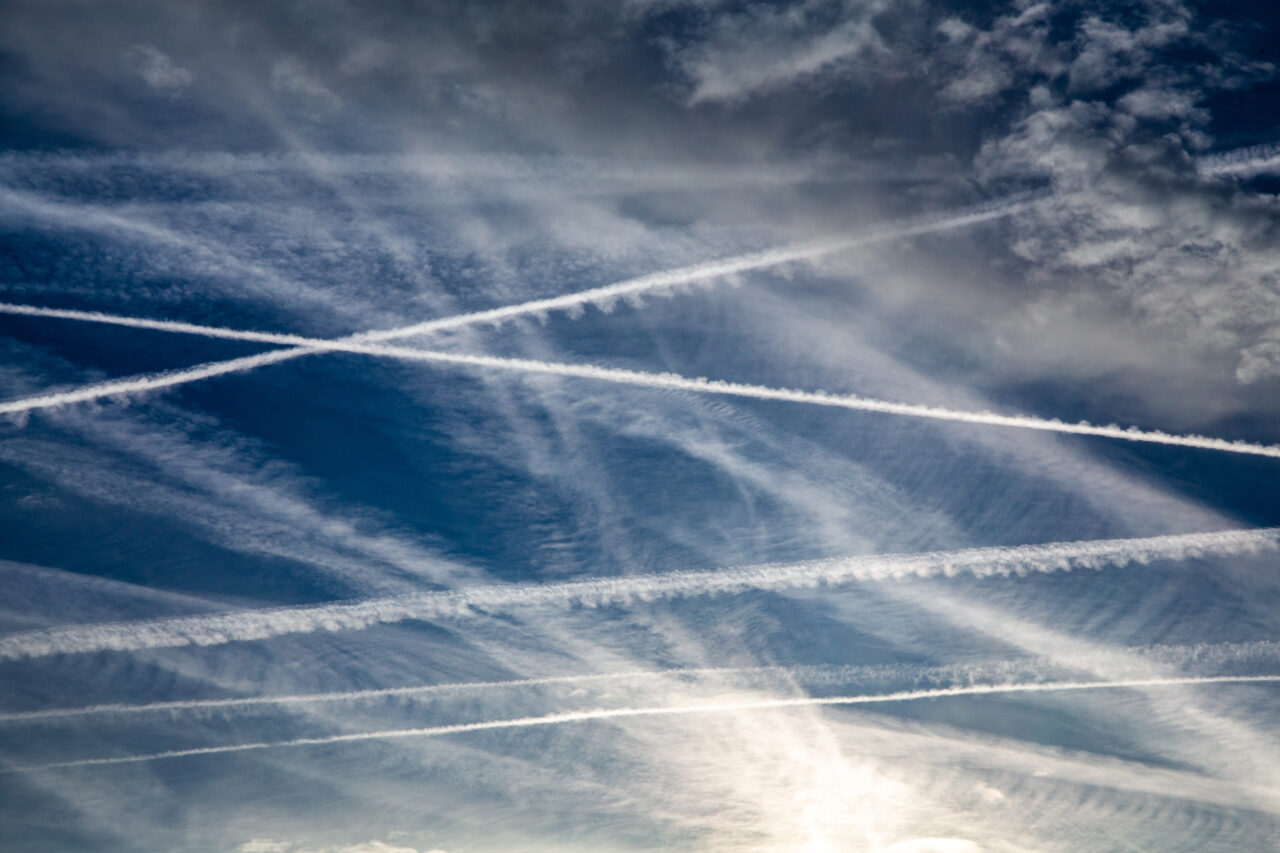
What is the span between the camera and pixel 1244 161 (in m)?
6.22

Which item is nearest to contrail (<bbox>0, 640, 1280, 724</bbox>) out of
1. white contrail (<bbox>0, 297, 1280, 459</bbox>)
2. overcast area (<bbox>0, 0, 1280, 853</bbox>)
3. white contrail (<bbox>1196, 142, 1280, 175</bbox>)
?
overcast area (<bbox>0, 0, 1280, 853</bbox>)

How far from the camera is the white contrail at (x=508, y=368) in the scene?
6488 millimetres

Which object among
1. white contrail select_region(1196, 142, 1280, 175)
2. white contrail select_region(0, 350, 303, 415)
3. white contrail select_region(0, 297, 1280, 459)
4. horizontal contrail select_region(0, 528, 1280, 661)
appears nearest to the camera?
white contrail select_region(1196, 142, 1280, 175)

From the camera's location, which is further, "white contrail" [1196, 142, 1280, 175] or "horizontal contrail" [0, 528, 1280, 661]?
"horizontal contrail" [0, 528, 1280, 661]

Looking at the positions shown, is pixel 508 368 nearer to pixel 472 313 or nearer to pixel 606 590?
pixel 472 313

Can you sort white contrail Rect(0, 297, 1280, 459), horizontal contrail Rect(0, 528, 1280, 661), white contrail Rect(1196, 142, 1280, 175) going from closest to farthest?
white contrail Rect(1196, 142, 1280, 175)
horizontal contrail Rect(0, 528, 1280, 661)
white contrail Rect(0, 297, 1280, 459)

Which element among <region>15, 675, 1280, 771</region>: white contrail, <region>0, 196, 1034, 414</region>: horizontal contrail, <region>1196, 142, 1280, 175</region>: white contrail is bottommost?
<region>15, 675, 1280, 771</region>: white contrail

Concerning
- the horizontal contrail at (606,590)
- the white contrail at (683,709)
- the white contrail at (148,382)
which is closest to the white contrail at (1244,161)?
the horizontal contrail at (606,590)

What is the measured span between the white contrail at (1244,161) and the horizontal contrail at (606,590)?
3200 millimetres

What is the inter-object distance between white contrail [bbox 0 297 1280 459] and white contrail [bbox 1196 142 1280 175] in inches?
92.7

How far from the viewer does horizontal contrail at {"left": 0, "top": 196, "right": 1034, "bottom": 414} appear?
6.58 meters

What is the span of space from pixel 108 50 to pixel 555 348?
4982mm

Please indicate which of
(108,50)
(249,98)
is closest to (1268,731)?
(249,98)

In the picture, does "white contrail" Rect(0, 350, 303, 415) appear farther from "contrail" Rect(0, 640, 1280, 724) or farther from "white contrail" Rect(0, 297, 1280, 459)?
"contrail" Rect(0, 640, 1280, 724)
